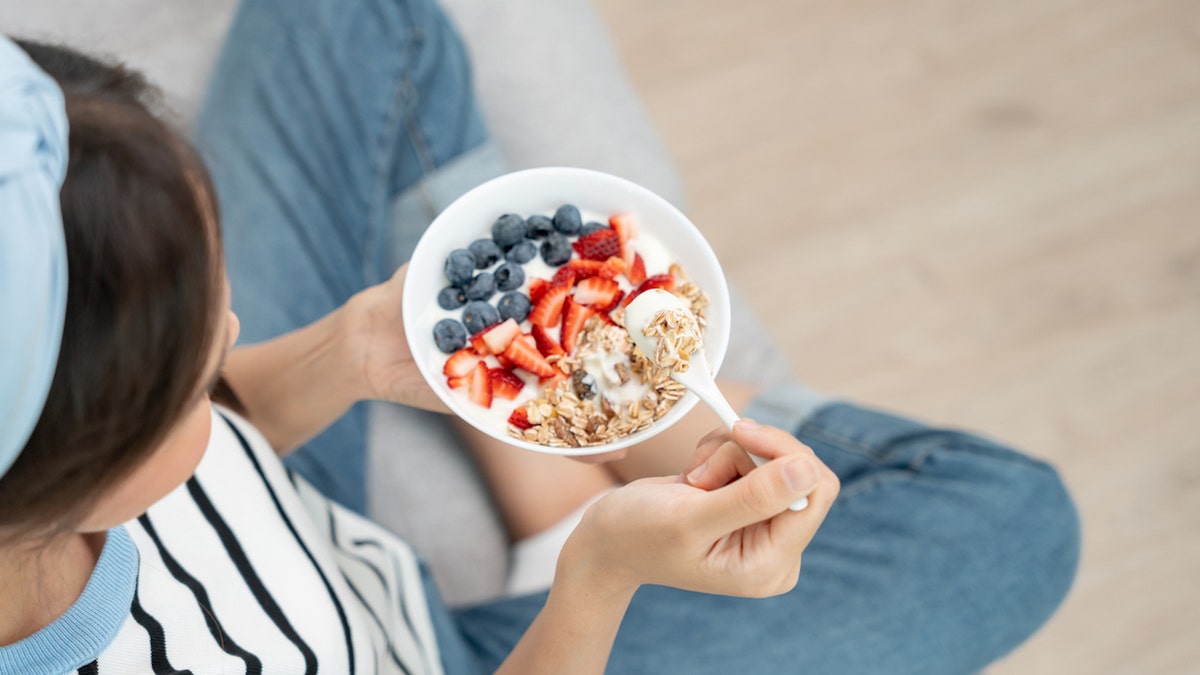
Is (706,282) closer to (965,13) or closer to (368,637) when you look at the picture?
(368,637)

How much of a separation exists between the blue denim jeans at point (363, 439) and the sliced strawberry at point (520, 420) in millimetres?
329

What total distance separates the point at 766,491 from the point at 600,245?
0.33 metres

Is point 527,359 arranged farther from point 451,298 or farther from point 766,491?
point 766,491

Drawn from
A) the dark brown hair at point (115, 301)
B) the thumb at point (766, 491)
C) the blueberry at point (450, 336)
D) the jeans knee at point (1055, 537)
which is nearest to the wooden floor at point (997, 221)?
the jeans knee at point (1055, 537)

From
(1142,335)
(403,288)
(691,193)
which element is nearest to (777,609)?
(403,288)

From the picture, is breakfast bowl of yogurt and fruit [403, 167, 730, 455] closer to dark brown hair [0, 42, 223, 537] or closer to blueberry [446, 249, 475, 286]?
blueberry [446, 249, 475, 286]

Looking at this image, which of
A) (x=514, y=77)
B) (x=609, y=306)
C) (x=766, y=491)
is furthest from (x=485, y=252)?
(x=514, y=77)

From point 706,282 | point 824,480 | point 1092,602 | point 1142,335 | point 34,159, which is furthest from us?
point 1142,335

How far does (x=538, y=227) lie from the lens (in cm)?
87

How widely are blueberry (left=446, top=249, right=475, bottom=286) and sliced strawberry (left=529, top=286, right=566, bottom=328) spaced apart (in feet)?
0.26

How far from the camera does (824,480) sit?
0.65 meters

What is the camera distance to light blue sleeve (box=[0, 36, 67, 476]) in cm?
44

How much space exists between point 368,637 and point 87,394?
506 millimetres

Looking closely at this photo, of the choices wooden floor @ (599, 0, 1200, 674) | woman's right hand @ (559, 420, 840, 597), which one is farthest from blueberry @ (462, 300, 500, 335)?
wooden floor @ (599, 0, 1200, 674)
